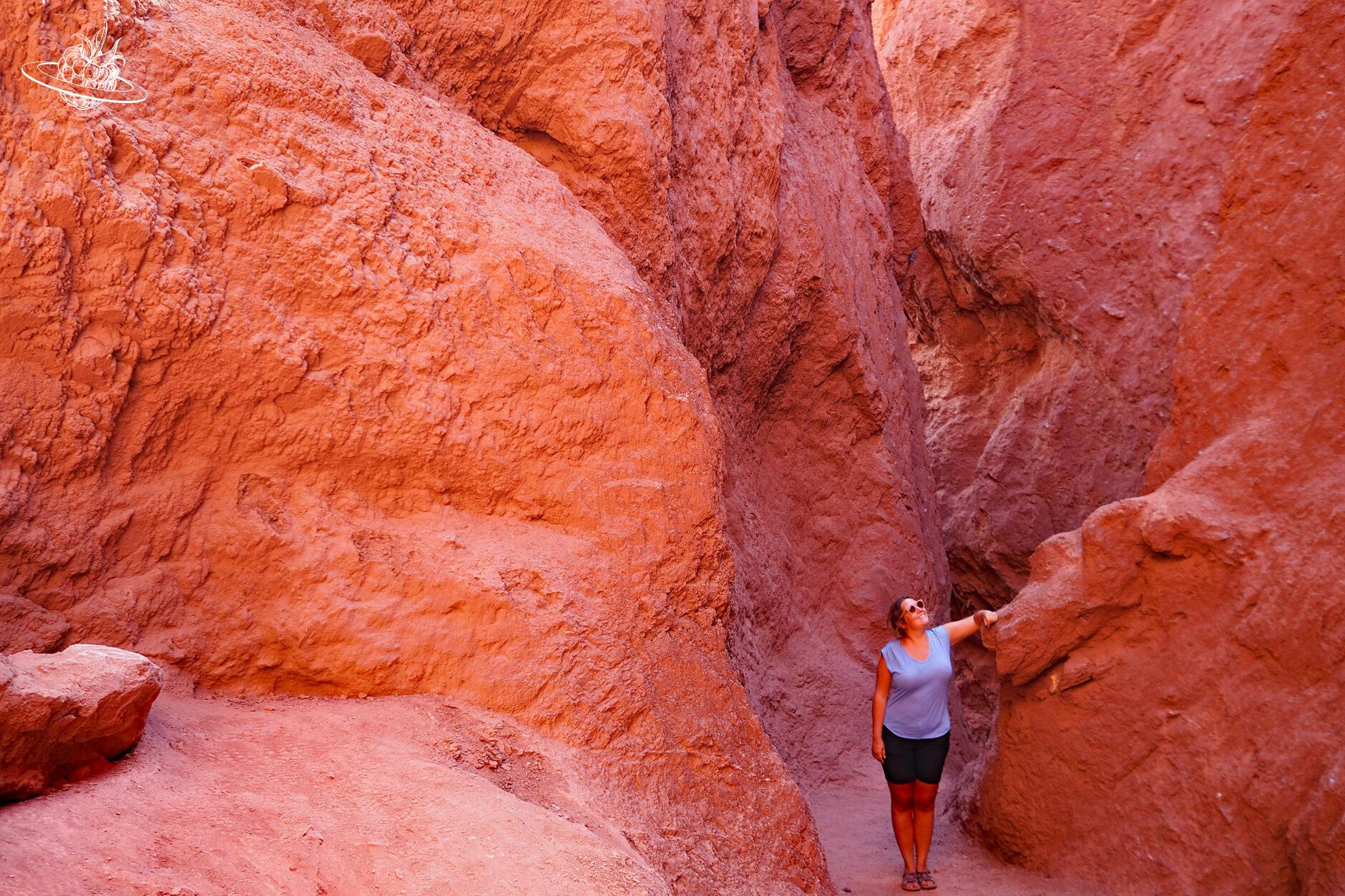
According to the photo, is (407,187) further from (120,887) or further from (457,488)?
(120,887)

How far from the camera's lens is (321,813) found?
218 cm

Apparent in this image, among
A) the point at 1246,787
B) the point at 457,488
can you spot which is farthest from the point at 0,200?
the point at 1246,787

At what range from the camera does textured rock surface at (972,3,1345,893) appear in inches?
165

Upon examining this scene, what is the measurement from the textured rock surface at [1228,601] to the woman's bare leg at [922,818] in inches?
19.0

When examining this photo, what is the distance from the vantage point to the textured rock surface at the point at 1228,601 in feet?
13.8

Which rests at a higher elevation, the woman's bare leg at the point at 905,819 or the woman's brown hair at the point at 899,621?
the woman's brown hair at the point at 899,621

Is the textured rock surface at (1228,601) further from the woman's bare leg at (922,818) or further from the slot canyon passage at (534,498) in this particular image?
the woman's bare leg at (922,818)

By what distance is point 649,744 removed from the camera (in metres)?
3.16

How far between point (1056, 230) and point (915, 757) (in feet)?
15.2

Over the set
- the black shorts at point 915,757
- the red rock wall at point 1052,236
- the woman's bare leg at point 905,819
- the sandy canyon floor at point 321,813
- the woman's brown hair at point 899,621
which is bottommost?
the woman's bare leg at point 905,819

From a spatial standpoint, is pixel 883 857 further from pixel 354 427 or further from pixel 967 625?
pixel 354 427

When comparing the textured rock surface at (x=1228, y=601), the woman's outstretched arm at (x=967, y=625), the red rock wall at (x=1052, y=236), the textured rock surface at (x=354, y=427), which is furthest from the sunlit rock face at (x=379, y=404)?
the red rock wall at (x=1052, y=236)

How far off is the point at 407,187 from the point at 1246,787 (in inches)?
155

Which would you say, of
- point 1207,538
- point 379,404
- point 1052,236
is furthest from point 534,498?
point 1052,236
